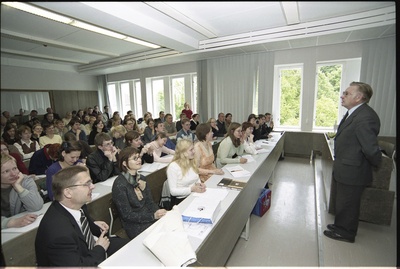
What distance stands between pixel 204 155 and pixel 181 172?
0.57 metres

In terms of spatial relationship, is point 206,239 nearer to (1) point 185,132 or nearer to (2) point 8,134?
(2) point 8,134

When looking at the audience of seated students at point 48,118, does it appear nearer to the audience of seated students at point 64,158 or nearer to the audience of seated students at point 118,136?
the audience of seated students at point 64,158

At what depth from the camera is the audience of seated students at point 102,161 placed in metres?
2.17

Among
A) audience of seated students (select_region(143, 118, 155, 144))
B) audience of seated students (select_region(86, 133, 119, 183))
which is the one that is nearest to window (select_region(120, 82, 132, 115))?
audience of seated students (select_region(86, 133, 119, 183))

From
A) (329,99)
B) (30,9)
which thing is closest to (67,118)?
(30,9)

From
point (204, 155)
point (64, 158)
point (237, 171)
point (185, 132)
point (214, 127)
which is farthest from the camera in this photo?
point (214, 127)

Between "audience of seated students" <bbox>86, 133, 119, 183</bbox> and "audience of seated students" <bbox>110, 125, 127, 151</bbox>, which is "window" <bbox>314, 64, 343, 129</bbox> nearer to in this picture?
"audience of seated students" <bbox>86, 133, 119, 183</bbox>

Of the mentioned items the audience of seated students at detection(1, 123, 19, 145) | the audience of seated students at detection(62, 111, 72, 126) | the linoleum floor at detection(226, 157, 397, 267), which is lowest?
the linoleum floor at detection(226, 157, 397, 267)

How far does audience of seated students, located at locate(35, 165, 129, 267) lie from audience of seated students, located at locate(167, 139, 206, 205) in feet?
2.60

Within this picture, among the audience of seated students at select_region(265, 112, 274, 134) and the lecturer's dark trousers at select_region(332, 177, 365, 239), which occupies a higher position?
the audience of seated students at select_region(265, 112, 274, 134)

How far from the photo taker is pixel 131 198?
1614mm

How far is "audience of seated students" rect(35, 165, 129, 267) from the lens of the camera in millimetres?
941

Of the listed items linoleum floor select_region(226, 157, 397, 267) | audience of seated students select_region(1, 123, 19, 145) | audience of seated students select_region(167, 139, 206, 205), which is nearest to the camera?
audience of seated students select_region(1, 123, 19, 145)

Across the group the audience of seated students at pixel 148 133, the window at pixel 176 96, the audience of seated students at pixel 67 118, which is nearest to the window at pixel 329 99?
the audience of seated students at pixel 67 118
